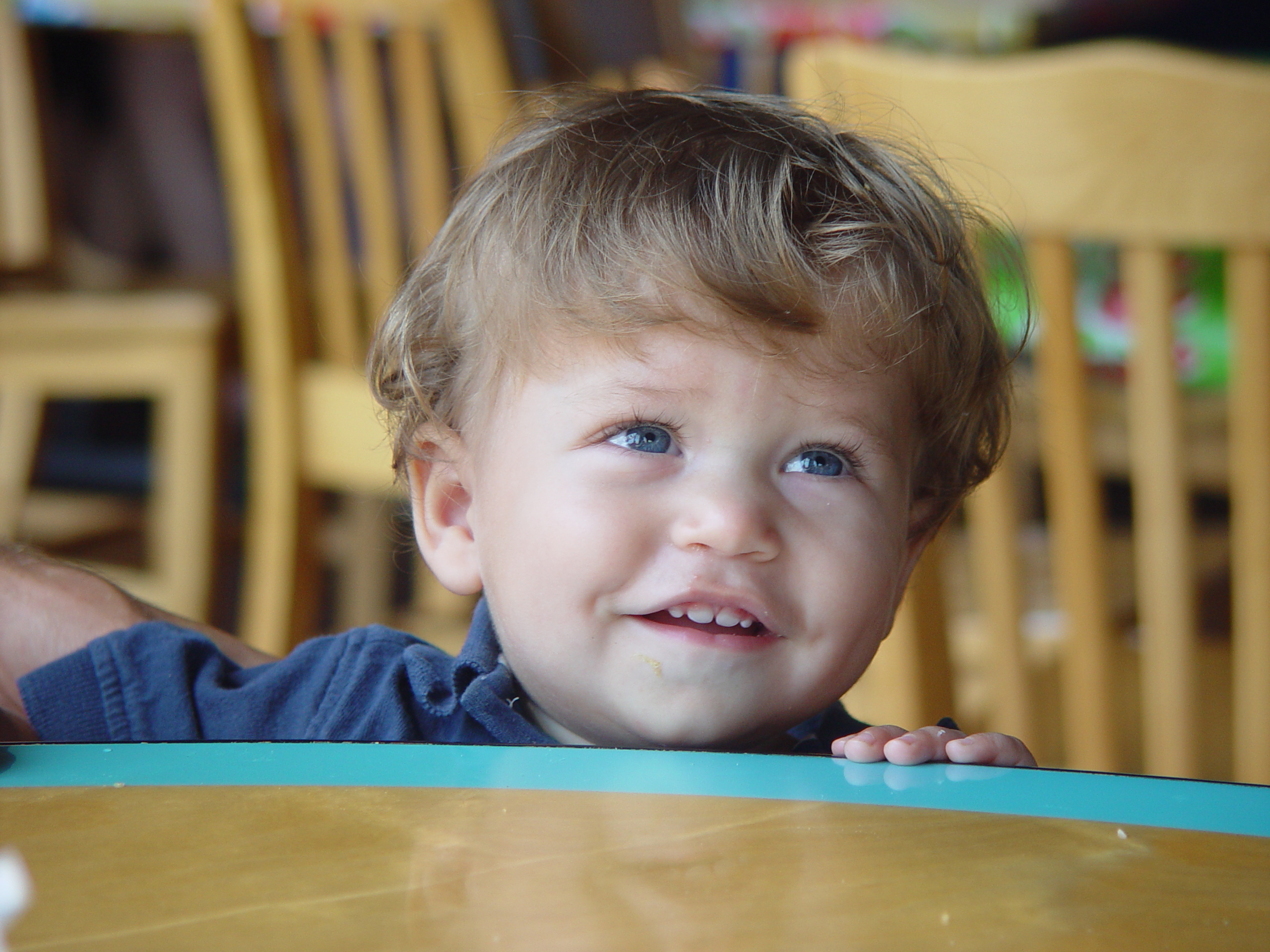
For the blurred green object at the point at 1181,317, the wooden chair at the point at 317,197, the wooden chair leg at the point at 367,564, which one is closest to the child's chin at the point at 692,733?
the blurred green object at the point at 1181,317

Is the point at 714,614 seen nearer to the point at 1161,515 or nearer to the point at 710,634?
the point at 710,634

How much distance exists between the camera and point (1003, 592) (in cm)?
110

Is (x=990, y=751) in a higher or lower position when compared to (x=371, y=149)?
lower

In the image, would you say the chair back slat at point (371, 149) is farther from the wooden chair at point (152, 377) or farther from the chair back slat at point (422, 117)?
the wooden chair at point (152, 377)

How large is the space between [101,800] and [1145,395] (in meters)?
0.83

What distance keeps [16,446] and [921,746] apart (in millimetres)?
1950

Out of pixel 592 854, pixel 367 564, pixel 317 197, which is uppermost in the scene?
pixel 317 197

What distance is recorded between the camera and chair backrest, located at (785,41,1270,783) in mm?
901

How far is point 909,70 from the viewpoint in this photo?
970 mm

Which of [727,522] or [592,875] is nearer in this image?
[592,875]

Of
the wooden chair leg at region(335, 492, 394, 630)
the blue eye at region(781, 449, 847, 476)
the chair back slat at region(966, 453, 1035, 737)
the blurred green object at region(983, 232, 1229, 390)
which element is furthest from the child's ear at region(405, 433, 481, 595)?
the wooden chair leg at region(335, 492, 394, 630)

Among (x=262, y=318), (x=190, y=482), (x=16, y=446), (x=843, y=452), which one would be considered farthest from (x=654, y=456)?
(x=16, y=446)

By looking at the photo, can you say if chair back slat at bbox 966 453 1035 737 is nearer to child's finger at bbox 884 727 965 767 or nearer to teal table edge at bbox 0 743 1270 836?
child's finger at bbox 884 727 965 767

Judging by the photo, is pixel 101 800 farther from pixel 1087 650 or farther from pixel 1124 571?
pixel 1124 571
